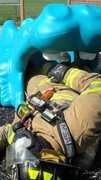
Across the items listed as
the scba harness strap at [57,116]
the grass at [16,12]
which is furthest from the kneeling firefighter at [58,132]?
the grass at [16,12]

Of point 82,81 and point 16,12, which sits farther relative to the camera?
point 16,12

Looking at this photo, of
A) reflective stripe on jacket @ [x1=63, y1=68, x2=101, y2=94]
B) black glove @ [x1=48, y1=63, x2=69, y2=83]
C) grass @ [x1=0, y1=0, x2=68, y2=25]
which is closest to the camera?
reflective stripe on jacket @ [x1=63, y1=68, x2=101, y2=94]

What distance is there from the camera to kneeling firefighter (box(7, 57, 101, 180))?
5.81 ft

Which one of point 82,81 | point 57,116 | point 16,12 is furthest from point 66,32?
point 16,12

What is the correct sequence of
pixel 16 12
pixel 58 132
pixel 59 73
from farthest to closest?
pixel 16 12, pixel 59 73, pixel 58 132

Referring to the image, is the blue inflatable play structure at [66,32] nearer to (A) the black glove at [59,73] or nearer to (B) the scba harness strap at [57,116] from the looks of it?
(A) the black glove at [59,73]

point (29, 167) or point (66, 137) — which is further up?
point (66, 137)

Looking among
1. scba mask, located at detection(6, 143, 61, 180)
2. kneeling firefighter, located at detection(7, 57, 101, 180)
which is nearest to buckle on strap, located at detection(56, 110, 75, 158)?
kneeling firefighter, located at detection(7, 57, 101, 180)

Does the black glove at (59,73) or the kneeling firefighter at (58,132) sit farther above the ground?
the black glove at (59,73)

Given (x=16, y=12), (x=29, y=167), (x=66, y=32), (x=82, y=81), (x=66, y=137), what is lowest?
(x=29, y=167)

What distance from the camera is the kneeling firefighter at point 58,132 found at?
177cm

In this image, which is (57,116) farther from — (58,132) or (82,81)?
(82,81)

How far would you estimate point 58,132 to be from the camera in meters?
1.87

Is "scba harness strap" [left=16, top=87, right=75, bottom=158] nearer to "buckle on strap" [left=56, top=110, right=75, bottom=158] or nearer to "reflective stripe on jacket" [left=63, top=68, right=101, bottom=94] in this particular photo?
"buckle on strap" [left=56, top=110, right=75, bottom=158]
